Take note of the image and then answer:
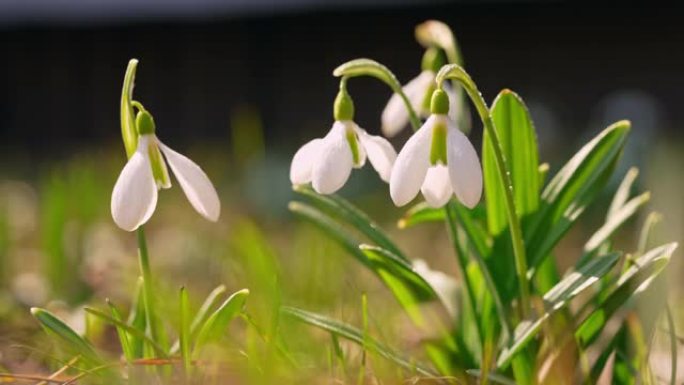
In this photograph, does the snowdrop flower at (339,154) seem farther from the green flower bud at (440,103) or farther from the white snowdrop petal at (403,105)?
the white snowdrop petal at (403,105)

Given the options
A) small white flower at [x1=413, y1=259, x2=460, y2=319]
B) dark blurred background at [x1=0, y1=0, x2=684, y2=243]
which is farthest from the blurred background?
small white flower at [x1=413, y1=259, x2=460, y2=319]

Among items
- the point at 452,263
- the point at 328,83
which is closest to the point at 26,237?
the point at 452,263

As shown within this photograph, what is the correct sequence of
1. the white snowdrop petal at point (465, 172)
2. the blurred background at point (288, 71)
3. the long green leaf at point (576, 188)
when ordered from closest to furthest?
the white snowdrop petal at point (465, 172) → the long green leaf at point (576, 188) → the blurred background at point (288, 71)

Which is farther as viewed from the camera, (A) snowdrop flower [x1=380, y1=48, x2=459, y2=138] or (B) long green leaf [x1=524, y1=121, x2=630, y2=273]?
(A) snowdrop flower [x1=380, y1=48, x2=459, y2=138]

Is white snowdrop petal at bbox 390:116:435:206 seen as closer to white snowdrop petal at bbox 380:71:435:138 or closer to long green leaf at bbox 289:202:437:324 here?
long green leaf at bbox 289:202:437:324

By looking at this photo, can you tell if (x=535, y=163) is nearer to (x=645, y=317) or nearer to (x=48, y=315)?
(x=645, y=317)

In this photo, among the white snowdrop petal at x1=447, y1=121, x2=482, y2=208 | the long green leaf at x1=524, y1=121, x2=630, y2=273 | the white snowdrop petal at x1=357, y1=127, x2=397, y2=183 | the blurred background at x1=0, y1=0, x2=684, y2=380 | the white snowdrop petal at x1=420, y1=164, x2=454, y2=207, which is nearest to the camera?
the white snowdrop petal at x1=447, y1=121, x2=482, y2=208

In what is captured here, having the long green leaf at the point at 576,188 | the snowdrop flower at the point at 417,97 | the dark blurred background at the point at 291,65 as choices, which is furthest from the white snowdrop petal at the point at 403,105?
the dark blurred background at the point at 291,65
